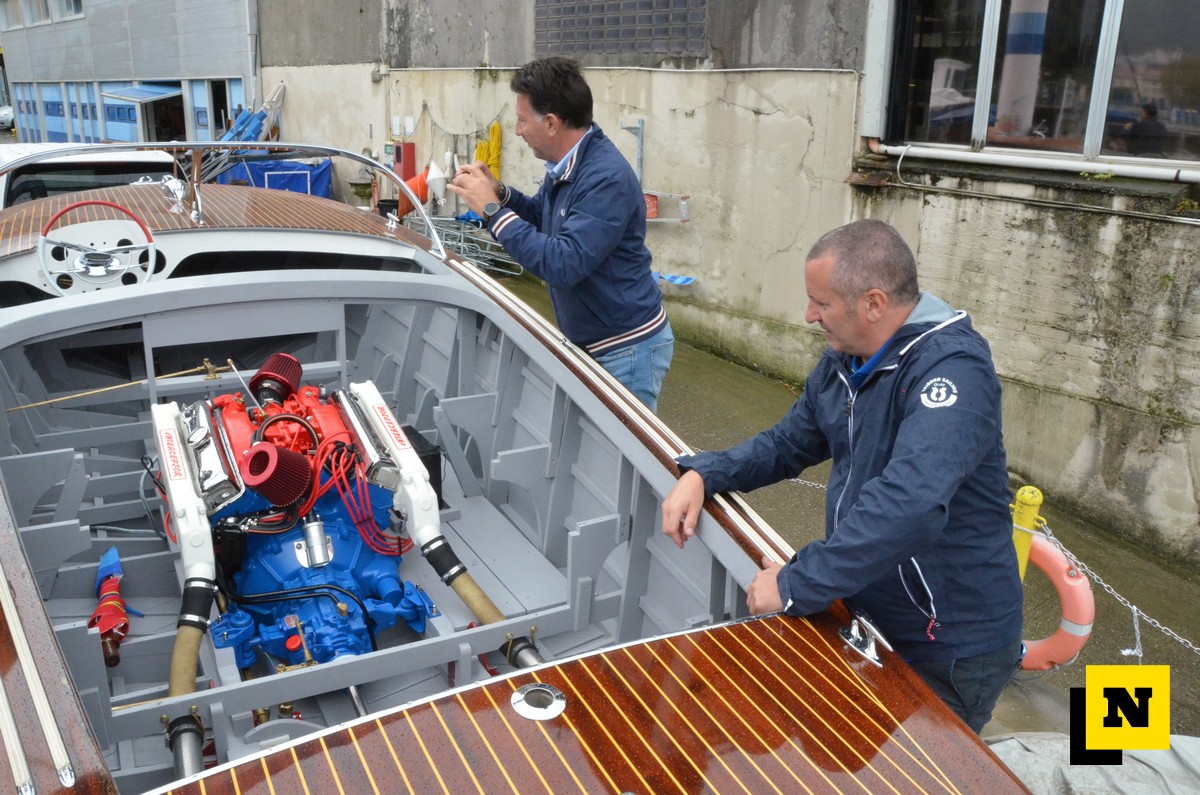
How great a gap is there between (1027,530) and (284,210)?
3.83m

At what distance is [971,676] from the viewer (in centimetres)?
204

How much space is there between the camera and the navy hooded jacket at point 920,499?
1.77 metres

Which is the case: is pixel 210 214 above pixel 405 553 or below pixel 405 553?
above

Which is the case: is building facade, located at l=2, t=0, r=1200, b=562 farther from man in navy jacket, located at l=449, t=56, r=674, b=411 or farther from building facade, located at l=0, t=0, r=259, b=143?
building facade, located at l=0, t=0, r=259, b=143

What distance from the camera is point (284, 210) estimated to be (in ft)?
16.3

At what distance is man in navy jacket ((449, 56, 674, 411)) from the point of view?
3211mm

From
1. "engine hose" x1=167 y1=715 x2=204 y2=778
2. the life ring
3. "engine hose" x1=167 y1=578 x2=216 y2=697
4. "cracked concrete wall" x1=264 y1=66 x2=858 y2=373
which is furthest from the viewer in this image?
"cracked concrete wall" x1=264 y1=66 x2=858 y2=373

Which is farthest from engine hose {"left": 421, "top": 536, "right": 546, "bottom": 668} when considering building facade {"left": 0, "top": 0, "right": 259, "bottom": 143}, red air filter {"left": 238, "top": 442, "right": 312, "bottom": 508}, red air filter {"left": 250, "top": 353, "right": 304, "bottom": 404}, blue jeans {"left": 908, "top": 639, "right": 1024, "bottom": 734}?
building facade {"left": 0, "top": 0, "right": 259, "bottom": 143}

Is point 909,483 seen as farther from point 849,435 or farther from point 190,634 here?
point 190,634

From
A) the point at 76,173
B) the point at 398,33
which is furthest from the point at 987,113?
the point at 398,33

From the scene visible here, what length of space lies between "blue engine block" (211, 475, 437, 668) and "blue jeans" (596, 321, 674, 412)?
0.99 meters

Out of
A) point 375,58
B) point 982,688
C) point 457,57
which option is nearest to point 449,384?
point 982,688

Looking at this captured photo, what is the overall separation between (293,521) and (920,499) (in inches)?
77.2

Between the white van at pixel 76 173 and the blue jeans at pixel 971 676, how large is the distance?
20.5ft
